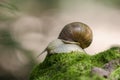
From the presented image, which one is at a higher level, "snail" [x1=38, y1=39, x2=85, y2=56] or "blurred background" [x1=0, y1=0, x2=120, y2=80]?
"snail" [x1=38, y1=39, x2=85, y2=56]

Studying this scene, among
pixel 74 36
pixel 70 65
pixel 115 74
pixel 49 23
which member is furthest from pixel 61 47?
pixel 49 23

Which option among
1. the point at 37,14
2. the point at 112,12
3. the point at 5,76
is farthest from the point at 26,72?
the point at 112,12

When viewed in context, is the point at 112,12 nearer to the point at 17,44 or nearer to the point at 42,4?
the point at 42,4

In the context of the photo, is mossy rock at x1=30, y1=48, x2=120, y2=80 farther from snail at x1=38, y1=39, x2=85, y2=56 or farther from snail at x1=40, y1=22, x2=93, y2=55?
snail at x1=40, y1=22, x2=93, y2=55

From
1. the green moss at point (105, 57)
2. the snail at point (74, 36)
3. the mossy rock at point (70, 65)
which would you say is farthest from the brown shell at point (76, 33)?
the green moss at point (105, 57)

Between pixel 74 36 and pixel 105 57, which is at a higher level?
pixel 105 57

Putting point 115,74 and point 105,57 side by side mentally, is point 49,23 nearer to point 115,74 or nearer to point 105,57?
point 105,57

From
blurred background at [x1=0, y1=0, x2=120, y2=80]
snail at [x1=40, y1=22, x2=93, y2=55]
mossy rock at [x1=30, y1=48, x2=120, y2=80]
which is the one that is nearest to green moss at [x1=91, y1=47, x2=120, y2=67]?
mossy rock at [x1=30, y1=48, x2=120, y2=80]
